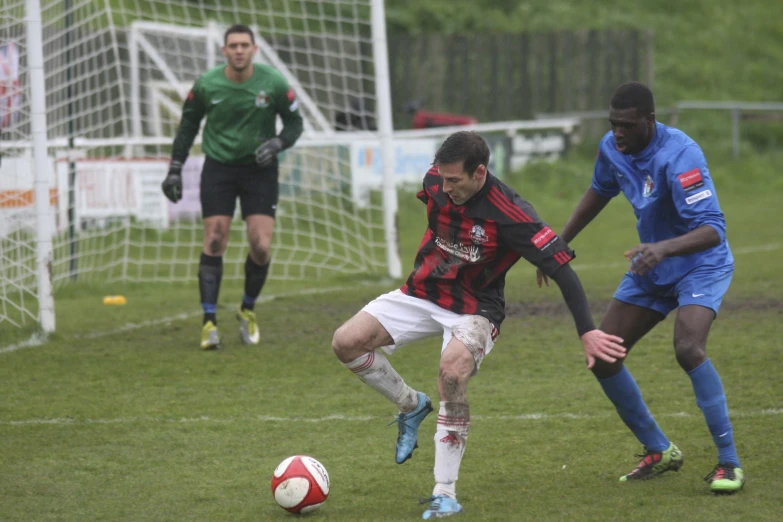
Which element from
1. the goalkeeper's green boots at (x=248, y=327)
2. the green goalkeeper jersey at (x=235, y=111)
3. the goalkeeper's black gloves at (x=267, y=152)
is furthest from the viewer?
the goalkeeper's green boots at (x=248, y=327)

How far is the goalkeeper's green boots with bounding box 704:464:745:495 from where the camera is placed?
15.1 feet

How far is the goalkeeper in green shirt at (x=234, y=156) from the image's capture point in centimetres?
814

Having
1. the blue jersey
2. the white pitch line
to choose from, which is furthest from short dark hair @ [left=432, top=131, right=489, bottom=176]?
the white pitch line

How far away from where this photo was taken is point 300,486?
4445 mm

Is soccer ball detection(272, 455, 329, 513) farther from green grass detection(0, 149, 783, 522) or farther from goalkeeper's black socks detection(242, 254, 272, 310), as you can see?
goalkeeper's black socks detection(242, 254, 272, 310)

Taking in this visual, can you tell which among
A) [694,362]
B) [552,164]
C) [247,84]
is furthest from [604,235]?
[694,362]

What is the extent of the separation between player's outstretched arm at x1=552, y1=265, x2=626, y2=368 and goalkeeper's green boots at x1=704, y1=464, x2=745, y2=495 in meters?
0.66

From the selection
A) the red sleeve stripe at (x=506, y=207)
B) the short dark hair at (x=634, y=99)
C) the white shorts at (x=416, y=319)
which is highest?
the short dark hair at (x=634, y=99)

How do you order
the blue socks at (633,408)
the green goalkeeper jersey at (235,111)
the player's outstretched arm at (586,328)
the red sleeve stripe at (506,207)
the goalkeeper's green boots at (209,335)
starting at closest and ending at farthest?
the player's outstretched arm at (586,328) < the red sleeve stripe at (506,207) < the blue socks at (633,408) < the goalkeeper's green boots at (209,335) < the green goalkeeper jersey at (235,111)

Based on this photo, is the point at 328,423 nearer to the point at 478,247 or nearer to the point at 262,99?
the point at 478,247

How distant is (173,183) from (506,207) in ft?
13.7

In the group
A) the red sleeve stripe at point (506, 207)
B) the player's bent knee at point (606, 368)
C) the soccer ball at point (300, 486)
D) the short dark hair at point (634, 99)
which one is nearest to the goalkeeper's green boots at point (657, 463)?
the player's bent knee at point (606, 368)

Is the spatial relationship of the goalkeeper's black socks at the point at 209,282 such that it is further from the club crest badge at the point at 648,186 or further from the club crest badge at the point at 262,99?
the club crest badge at the point at 648,186

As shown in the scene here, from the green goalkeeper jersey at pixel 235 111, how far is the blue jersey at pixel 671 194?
3.75 m
